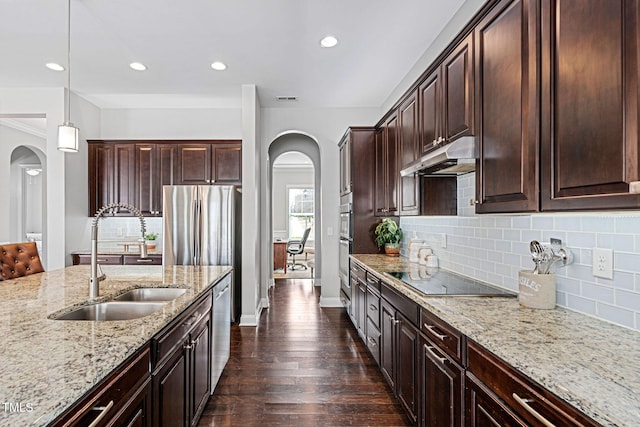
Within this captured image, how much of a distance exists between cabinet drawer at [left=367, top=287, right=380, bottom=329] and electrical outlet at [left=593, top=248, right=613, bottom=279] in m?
1.60

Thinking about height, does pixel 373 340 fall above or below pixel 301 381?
above

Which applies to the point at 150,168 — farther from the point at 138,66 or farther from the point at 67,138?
the point at 67,138

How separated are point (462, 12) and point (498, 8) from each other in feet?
3.95

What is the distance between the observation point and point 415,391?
203 cm

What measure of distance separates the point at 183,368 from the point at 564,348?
1674 millimetres

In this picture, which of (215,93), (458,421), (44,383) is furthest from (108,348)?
(215,93)

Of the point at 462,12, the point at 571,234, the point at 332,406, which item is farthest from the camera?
the point at 462,12

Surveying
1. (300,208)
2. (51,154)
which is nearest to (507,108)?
(51,154)

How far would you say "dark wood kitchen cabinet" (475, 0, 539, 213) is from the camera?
1.42 meters

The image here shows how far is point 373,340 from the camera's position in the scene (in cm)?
304

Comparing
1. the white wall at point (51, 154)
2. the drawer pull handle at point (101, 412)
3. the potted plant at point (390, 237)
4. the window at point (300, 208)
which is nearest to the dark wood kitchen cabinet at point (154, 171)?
the white wall at point (51, 154)

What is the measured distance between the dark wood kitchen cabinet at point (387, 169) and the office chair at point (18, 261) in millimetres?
3117

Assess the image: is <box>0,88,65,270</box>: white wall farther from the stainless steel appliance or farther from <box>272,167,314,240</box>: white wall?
<box>272,167,314,240</box>: white wall

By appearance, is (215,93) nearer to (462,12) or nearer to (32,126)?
(462,12)
